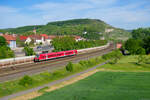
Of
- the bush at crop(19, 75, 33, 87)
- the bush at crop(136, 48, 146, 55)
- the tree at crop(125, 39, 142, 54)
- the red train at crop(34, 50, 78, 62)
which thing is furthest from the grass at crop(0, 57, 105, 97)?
the tree at crop(125, 39, 142, 54)

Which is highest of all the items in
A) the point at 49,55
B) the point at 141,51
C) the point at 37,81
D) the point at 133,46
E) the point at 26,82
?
the point at 133,46

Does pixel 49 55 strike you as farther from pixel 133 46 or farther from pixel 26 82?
pixel 133 46

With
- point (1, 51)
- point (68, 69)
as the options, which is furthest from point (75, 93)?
point (1, 51)

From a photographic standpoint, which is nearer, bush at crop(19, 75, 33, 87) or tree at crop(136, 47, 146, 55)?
bush at crop(19, 75, 33, 87)

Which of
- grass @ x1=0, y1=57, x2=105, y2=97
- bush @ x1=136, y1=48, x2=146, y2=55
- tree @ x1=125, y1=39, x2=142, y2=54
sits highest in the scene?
tree @ x1=125, y1=39, x2=142, y2=54

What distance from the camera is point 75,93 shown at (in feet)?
79.8

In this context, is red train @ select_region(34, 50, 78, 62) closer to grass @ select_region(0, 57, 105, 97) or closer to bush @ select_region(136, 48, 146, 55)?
grass @ select_region(0, 57, 105, 97)

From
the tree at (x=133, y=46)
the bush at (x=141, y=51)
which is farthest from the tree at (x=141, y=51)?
the tree at (x=133, y=46)

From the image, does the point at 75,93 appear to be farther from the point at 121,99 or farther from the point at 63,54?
the point at 63,54

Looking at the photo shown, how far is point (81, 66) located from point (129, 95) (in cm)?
2416

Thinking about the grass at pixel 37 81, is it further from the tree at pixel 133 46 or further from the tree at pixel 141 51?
the tree at pixel 133 46

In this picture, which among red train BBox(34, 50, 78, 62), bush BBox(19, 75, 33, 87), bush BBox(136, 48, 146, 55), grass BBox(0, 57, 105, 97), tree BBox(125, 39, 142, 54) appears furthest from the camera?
tree BBox(125, 39, 142, 54)

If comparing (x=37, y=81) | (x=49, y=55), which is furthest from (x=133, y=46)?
(x=37, y=81)

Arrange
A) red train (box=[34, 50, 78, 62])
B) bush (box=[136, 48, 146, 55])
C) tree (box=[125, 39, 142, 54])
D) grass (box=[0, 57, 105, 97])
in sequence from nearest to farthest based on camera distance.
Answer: grass (box=[0, 57, 105, 97]), red train (box=[34, 50, 78, 62]), bush (box=[136, 48, 146, 55]), tree (box=[125, 39, 142, 54])
